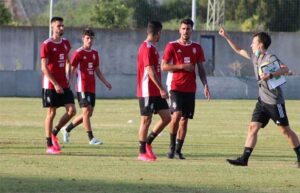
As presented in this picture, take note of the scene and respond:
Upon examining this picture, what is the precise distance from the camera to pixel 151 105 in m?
16.1

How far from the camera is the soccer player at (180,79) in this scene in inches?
653

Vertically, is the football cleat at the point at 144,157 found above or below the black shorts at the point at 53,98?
below

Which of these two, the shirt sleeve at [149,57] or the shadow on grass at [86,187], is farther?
the shirt sleeve at [149,57]

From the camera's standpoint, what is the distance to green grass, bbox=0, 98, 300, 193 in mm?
12367

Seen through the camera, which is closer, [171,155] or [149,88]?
[149,88]

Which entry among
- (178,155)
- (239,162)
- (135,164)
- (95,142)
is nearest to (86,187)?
(135,164)

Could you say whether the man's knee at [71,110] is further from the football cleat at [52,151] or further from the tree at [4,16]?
the tree at [4,16]

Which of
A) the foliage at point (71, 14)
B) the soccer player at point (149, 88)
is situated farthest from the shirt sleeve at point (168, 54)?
the foliage at point (71, 14)

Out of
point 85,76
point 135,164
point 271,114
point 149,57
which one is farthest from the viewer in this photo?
point 85,76

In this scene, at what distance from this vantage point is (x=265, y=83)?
1493 cm

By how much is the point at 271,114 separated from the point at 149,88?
7.08 ft

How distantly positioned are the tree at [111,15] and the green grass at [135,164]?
35.9 m

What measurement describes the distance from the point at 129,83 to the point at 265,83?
27.9 metres

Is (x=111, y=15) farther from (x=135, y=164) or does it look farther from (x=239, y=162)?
(x=239, y=162)
